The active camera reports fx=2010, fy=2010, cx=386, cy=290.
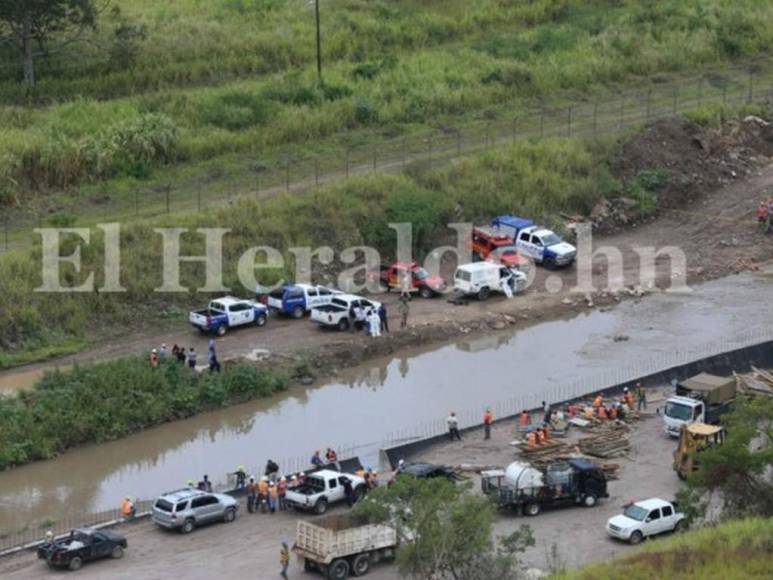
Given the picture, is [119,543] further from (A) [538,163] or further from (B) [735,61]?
(B) [735,61]

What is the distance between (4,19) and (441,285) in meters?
22.0

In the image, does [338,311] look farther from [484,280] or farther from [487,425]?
[487,425]

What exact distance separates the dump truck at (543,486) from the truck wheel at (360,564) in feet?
14.6

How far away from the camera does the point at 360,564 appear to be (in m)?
42.0

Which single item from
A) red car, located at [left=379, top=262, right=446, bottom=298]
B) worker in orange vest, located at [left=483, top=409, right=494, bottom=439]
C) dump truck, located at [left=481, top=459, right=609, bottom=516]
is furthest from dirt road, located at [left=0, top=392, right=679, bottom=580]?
red car, located at [left=379, top=262, right=446, bottom=298]

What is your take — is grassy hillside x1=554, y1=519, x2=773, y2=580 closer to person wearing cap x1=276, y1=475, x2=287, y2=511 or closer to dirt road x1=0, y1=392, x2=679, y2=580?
dirt road x1=0, y1=392, x2=679, y2=580

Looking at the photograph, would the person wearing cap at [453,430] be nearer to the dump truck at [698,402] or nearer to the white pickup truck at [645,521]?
the dump truck at [698,402]

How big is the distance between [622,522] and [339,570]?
21.9ft

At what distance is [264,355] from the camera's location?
5769 cm

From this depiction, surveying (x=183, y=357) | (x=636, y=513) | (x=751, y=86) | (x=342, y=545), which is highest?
(x=751, y=86)

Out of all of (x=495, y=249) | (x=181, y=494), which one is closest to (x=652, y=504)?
(x=181, y=494)

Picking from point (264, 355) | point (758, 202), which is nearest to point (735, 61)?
point (758, 202)

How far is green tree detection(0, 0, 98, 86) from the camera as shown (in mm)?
74625

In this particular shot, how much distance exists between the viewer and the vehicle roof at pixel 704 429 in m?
47.4
